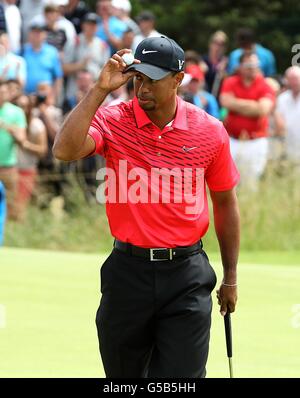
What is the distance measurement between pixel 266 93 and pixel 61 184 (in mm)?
3123

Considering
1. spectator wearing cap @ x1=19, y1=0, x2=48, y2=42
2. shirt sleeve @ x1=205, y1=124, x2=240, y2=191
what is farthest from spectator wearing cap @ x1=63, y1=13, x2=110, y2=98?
shirt sleeve @ x1=205, y1=124, x2=240, y2=191

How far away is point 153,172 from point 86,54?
12.4 metres

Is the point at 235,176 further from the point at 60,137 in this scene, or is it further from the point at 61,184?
the point at 61,184

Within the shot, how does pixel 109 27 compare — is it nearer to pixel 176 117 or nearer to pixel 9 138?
pixel 9 138

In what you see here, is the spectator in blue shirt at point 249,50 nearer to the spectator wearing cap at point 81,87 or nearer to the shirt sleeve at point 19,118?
the spectator wearing cap at point 81,87

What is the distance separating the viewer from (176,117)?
6.46 m

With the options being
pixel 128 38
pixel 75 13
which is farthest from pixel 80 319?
pixel 75 13

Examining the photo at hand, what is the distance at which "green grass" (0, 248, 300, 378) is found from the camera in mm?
9016

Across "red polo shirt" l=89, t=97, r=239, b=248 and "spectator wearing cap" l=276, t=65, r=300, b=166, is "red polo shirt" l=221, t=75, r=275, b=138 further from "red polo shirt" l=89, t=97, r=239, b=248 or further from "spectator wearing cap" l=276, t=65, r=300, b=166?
"red polo shirt" l=89, t=97, r=239, b=248

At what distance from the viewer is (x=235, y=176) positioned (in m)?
6.66

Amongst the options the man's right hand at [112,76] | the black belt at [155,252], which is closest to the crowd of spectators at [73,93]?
the black belt at [155,252]

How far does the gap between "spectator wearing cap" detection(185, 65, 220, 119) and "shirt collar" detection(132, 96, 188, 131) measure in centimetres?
994

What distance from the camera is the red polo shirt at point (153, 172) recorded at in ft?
20.6
